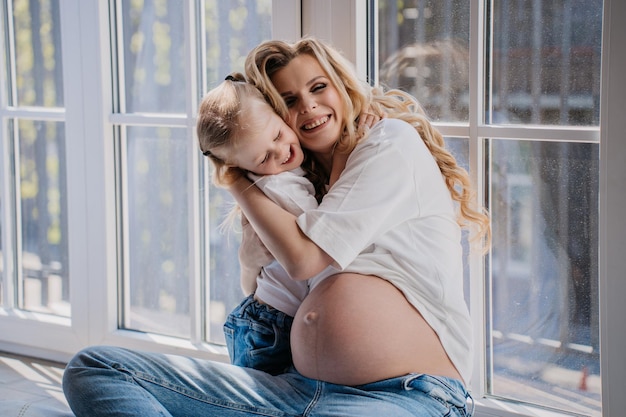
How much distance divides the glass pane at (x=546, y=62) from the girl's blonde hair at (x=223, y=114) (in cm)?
56

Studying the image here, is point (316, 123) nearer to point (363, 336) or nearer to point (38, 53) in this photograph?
point (363, 336)

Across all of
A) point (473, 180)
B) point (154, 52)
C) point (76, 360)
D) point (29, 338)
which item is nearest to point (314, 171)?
point (473, 180)

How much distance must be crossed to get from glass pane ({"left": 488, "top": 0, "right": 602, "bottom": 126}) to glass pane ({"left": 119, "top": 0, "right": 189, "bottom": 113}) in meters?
0.92

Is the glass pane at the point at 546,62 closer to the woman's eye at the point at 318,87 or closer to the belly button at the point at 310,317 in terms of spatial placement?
the woman's eye at the point at 318,87

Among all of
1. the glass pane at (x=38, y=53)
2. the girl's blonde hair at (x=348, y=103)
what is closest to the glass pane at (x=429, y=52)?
the girl's blonde hair at (x=348, y=103)

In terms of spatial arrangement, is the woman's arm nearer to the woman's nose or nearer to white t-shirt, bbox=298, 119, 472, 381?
white t-shirt, bbox=298, 119, 472, 381

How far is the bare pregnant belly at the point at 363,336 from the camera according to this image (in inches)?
65.4

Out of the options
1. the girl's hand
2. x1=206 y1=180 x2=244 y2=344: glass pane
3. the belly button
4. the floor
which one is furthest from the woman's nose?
the floor

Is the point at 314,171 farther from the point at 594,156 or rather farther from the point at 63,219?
the point at 63,219

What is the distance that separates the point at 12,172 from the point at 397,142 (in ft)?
5.33

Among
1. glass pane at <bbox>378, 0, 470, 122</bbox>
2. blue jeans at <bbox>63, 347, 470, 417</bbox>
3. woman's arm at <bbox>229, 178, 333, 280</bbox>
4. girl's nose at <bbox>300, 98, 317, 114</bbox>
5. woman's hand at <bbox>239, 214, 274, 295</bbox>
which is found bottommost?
blue jeans at <bbox>63, 347, 470, 417</bbox>

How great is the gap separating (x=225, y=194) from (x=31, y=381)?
2.78 ft

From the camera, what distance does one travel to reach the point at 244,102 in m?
1.75

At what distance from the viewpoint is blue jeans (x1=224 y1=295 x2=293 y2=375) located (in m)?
1.88
